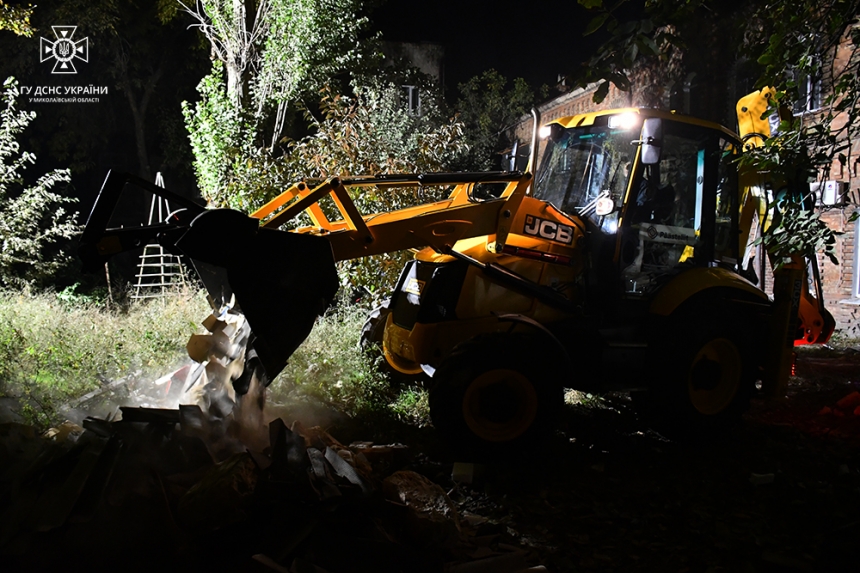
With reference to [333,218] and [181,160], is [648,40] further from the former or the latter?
[181,160]

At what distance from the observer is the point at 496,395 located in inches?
188

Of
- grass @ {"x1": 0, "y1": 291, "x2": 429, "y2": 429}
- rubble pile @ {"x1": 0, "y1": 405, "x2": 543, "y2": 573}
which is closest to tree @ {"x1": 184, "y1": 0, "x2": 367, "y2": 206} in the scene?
grass @ {"x1": 0, "y1": 291, "x2": 429, "y2": 429}

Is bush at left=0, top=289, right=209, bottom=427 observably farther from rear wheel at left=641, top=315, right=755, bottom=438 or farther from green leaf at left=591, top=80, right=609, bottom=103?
rear wheel at left=641, top=315, right=755, bottom=438

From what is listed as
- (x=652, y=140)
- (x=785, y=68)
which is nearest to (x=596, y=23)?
(x=652, y=140)

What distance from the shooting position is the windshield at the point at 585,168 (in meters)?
5.49

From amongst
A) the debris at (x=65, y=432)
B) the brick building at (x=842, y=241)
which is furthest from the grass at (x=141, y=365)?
the brick building at (x=842, y=241)

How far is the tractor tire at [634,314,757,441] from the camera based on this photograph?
5.50 meters

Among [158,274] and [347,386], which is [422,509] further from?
[158,274]

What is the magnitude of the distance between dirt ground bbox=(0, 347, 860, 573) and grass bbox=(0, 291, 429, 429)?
0.78 m

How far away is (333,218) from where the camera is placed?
30.3 feet

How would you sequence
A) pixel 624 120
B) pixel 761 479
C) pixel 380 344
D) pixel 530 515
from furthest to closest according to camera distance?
1. pixel 380 344
2. pixel 624 120
3. pixel 761 479
4. pixel 530 515

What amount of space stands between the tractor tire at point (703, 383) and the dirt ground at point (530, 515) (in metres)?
0.21

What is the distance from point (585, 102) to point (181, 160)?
42.2 feet
